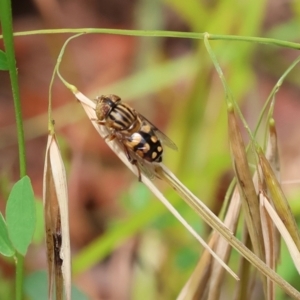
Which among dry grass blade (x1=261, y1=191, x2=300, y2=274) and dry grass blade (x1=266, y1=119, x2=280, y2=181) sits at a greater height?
dry grass blade (x1=266, y1=119, x2=280, y2=181)

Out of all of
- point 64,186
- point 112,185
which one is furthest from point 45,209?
point 112,185

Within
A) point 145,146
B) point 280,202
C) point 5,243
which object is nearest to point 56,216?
point 5,243

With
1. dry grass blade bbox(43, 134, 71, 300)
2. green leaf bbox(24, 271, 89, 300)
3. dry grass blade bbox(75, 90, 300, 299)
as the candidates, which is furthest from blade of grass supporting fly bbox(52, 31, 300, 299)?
green leaf bbox(24, 271, 89, 300)

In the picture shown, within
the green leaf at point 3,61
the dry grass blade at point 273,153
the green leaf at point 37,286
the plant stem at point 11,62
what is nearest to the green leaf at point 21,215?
the plant stem at point 11,62

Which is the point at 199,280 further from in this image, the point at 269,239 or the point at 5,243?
the point at 5,243

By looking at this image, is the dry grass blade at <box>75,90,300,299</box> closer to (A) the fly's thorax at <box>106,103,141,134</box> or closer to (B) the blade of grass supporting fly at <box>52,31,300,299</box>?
(B) the blade of grass supporting fly at <box>52,31,300,299</box>

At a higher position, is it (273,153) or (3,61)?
(3,61)
